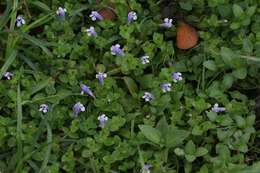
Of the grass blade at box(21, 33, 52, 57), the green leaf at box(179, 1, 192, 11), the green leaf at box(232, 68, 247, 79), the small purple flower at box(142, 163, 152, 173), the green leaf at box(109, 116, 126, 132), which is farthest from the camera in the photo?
the green leaf at box(179, 1, 192, 11)

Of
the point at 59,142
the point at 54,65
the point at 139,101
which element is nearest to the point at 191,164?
the point at 139,101

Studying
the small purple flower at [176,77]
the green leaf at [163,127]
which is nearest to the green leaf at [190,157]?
the green leaf at [163,127]

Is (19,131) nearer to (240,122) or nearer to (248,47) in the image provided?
(240,122)

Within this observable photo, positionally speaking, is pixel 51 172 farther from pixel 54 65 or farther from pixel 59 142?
pixel 54 65

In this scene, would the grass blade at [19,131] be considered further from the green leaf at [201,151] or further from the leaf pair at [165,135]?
the green leaf at [201,151]

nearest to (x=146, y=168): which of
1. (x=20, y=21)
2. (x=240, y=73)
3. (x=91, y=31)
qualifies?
(x=240, y=73)

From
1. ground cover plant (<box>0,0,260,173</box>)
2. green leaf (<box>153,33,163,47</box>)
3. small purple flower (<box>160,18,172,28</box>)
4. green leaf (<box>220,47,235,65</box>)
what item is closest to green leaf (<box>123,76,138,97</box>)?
ground cover plant (<box>0,0,260,173</box>)

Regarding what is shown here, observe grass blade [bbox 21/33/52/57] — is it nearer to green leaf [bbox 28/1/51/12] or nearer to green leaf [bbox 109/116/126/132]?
green leaf [bbox 28/1/51/12]

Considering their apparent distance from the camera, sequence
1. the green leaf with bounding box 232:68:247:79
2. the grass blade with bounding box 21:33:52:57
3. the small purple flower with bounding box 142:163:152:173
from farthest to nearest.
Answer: the grass blade with bounding box 21:33:52:57
the green leaf with bounding box 232:68:247:79
the small purple flower with bounding box 142:163:152:173
